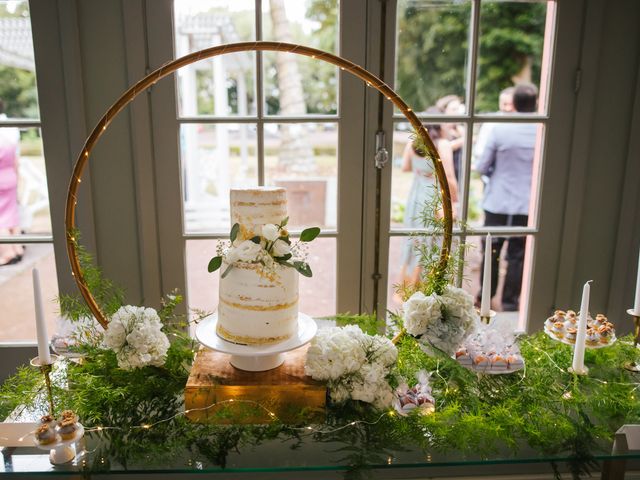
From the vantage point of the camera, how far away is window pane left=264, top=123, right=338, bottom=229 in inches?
68.5

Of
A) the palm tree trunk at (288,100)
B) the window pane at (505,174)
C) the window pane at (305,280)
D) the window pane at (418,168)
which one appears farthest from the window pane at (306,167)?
the window pane at (505,174)

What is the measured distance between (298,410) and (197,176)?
1003mm

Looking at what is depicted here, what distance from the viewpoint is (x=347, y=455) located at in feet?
3.51

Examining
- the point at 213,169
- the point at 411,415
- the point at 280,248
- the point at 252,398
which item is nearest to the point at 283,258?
the point at 280,248

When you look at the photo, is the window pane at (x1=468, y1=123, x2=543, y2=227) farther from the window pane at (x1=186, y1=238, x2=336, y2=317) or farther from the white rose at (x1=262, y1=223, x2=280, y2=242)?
the white rose at (x1=262, y1=223, x2=280, y2=242)

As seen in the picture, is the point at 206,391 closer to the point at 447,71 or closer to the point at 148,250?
the point at 148,250

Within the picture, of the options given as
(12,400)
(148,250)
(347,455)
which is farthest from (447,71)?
(12,400)

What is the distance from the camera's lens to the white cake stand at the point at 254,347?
3.65ft

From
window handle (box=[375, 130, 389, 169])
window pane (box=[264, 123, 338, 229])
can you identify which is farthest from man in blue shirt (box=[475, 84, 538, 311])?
window pane (box=[264, 123, 338, 229])

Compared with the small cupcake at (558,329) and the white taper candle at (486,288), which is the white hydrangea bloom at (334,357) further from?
the small cupcake at (558,329)

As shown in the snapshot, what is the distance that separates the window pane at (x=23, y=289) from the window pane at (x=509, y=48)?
1455 mm

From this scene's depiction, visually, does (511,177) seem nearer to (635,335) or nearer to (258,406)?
(635,335)

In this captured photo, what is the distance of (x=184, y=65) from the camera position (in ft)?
3.79

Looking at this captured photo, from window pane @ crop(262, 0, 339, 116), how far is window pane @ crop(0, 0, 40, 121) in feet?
2.22
